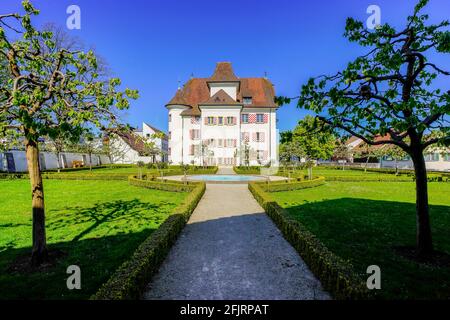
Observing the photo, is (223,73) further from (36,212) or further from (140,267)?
(140,267)

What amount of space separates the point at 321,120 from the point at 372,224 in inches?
211

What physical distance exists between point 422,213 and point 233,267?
512 centimetres

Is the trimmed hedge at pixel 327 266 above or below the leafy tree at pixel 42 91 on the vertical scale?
below

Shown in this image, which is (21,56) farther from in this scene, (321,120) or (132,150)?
(132,150)

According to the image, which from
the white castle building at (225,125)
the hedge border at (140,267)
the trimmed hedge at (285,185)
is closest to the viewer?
the hedge border at (140,267)

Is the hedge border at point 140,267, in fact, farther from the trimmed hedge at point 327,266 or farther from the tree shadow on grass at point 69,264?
the trimmed hedge at point 327,266

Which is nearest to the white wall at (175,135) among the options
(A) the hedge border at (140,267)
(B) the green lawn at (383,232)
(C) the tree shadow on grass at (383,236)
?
(B) the green lawn at (383,232)

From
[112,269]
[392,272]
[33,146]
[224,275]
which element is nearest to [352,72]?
[392,272]

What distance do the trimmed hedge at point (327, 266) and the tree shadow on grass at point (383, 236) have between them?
868 mm

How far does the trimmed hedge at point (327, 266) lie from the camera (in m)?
4.38

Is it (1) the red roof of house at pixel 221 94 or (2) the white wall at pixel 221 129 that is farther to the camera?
(1) the red roof of house at pixel 221 94

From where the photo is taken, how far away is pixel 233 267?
20.7 ft

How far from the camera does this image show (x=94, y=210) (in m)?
12.1

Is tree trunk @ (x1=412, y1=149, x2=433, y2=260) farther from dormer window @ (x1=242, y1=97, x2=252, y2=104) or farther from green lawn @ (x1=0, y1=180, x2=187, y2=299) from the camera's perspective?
dormer window @ (x1=242, y1=97, x2=252, y2=104)
